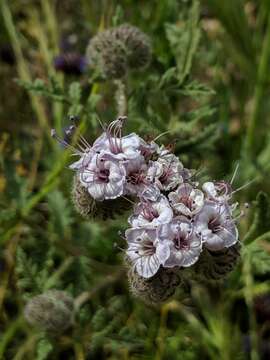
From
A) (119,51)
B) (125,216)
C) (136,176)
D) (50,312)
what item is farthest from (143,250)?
(119,51)

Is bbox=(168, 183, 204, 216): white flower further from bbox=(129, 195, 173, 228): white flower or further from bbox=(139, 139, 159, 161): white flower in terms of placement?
bbox=(139, 139, 159, 161): white flower

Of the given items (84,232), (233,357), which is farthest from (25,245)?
(233,357)

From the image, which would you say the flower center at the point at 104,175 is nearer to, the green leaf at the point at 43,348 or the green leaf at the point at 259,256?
the green leaf at the point at 259,256

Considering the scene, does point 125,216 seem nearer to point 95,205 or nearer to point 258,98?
point 95,205

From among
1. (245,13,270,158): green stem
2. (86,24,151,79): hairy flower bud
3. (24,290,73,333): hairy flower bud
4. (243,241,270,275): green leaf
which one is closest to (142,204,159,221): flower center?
(243,241,270,275): green leaf

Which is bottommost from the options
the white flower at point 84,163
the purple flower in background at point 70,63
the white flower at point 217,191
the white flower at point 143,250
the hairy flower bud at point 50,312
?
the hairy flower bud at point 50,312

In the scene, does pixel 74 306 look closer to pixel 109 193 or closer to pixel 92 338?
pixel 92 338

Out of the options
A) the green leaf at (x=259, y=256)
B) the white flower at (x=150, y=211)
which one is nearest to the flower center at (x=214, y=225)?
the white flower at (x=150, y=211)
